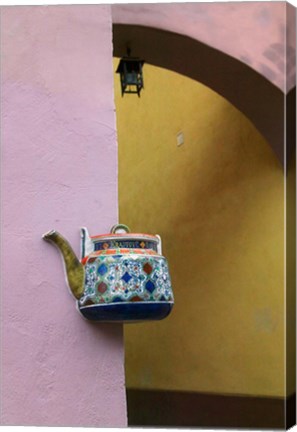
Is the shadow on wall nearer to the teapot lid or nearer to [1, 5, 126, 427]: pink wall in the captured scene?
[1, 5, 126, 427]: pink wall

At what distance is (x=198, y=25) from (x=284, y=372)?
5.15ft

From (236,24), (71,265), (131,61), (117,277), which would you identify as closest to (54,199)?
(71,265)

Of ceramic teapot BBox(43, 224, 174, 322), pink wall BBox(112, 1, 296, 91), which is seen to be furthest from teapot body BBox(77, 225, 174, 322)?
pink wall BBox(112, 1, 296, 91)

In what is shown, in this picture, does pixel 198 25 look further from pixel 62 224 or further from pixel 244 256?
pixel 244 256

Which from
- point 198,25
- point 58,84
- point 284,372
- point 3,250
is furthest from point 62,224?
point 284,372

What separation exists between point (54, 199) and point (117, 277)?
322 millimetres

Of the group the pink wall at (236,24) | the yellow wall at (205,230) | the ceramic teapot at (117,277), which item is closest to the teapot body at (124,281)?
the ceramic teapot at (117,277)

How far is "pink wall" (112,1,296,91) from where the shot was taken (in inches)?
114

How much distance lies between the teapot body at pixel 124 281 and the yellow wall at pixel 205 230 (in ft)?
4.63

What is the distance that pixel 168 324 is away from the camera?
14.4 ft

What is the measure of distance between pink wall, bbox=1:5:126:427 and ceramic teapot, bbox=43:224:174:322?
0.05 metres

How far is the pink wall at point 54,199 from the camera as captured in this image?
8.16ft

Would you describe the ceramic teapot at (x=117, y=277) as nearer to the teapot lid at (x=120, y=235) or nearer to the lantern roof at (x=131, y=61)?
the teapot lid at (x=120, y=235)

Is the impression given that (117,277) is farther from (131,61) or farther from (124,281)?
(131,61)
